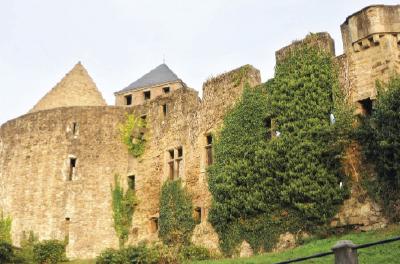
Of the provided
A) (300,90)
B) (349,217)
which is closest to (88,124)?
(300,90)

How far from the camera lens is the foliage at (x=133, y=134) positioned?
23000 millimetres

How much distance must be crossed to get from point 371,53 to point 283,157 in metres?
3.86

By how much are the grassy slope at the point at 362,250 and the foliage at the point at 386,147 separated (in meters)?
0.87

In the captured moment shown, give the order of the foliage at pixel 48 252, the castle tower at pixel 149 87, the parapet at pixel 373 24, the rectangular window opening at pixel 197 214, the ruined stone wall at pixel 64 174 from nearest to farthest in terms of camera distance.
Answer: the parapet at pixel 373 24 < the rectangular window opening at pixel 197 214 < the foliage at pixel 48 252 < the ruined stone wall at pixel 64 174 < the castle tower at pixel 149 87

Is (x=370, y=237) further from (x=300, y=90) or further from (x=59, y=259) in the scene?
(x=59, y=259)

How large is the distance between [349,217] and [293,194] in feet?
5.43

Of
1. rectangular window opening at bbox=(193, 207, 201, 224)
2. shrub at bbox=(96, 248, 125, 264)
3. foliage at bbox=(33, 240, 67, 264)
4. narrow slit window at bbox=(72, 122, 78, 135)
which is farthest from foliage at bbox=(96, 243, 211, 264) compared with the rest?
narrow slit window at bbox=(72, 122, 78, 135)

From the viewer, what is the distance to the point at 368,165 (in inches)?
562

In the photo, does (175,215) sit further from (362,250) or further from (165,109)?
(362,250)

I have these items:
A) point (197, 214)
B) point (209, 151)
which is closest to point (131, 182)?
point (197, 214)

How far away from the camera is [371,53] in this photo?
1539 cm

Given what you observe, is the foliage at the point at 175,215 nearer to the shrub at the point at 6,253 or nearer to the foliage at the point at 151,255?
the foliage at the point at 151,255

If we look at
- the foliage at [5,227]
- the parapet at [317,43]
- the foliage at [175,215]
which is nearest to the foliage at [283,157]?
the parapet at [317,43]

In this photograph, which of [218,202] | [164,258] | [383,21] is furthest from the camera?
[218,202]
